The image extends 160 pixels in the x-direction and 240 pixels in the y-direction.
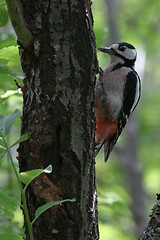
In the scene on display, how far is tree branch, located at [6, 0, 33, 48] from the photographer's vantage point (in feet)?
6.40

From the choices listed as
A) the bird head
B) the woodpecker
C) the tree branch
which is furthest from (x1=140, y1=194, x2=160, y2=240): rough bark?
the bird head

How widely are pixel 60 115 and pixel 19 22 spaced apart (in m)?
0.38

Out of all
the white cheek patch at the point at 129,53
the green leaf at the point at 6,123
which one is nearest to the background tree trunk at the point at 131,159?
the white cheek patch at the point at 129,53

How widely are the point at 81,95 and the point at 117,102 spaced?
9.32ft

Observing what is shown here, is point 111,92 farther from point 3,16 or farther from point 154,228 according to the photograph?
point 154,228

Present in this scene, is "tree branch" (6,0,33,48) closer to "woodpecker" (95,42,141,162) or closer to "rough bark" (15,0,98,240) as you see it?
"rough bark" (15,0,98,240)

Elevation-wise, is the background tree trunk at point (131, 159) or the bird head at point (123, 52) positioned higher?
the background tree trunk at point (131, 159)

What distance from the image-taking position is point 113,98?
4988 millimetres

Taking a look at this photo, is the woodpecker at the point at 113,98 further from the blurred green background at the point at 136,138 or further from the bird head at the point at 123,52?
the blurred green background at the point at 136,138

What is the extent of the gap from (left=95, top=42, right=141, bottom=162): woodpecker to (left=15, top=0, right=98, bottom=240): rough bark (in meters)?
2.69

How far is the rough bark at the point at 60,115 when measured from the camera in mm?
2076

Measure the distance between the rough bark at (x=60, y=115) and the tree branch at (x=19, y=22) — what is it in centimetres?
4

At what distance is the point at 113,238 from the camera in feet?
24.3

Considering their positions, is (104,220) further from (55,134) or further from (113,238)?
(113,238)
